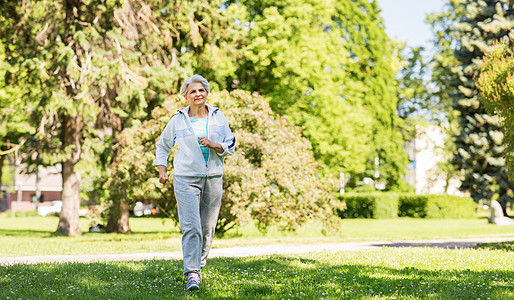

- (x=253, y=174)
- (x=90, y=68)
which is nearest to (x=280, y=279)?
(x=253, y=174)

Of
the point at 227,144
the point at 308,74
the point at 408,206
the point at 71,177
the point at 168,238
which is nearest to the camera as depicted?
the point at 227,144

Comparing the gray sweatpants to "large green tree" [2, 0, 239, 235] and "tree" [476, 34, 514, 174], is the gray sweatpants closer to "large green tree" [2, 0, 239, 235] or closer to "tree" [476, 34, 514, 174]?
"tree" [476, 34, 514, 174]

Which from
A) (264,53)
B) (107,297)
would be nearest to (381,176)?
(264,53)

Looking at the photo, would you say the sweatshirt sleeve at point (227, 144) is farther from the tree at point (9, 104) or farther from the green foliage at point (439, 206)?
the green foliage at point (439, 206)

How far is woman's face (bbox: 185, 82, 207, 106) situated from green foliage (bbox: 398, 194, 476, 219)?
26.9 meters

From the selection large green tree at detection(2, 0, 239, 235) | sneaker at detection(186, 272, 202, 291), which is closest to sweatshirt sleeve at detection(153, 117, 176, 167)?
sneaker at detection(186, 272, 202, 291)

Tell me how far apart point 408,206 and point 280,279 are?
26.7 m

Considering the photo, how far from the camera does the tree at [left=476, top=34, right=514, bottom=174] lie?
1000cm

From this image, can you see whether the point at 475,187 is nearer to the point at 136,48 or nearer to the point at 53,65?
the point at 136,48

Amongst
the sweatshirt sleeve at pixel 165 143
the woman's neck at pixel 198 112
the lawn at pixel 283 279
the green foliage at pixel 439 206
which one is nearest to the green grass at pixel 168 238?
the lawn at pixel 283 279

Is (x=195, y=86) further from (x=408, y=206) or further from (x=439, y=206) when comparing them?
(x=408, y=206)

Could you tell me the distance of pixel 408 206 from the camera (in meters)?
31.4

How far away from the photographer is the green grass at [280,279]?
527 cm

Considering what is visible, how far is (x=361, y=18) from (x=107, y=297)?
2854 cm
